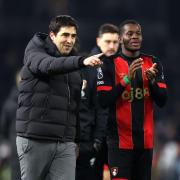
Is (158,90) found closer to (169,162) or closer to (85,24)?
(169,162)

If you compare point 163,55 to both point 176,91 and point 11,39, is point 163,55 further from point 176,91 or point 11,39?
point 11,39

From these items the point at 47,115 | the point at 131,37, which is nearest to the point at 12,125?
the point at 131,37

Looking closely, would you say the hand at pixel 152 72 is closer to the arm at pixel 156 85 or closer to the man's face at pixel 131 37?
the arm at pixel 156 85

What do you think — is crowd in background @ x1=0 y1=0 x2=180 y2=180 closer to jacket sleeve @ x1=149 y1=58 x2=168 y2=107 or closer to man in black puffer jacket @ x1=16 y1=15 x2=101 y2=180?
jacket sleeve @ x1=149 y1=58 x2=168 y2=107

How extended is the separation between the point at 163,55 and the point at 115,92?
42.7ft

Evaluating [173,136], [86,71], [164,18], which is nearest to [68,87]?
[86,71]

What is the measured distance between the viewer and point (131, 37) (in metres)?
9.69

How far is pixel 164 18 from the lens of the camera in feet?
77.2

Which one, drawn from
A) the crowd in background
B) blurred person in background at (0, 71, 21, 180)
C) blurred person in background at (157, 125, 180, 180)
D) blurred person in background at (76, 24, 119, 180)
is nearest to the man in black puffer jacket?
blurred person in background at (76, 24, 119, 180)

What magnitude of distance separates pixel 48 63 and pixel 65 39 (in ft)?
1.56

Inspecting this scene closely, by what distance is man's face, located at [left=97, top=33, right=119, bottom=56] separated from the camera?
11.3m

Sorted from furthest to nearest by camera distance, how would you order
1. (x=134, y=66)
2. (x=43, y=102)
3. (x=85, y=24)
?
(x=85, y=24), (x=134, y=66), (x=43, y=102)

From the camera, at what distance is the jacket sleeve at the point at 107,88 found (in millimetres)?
9523

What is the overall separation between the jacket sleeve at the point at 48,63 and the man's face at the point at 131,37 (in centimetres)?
100
